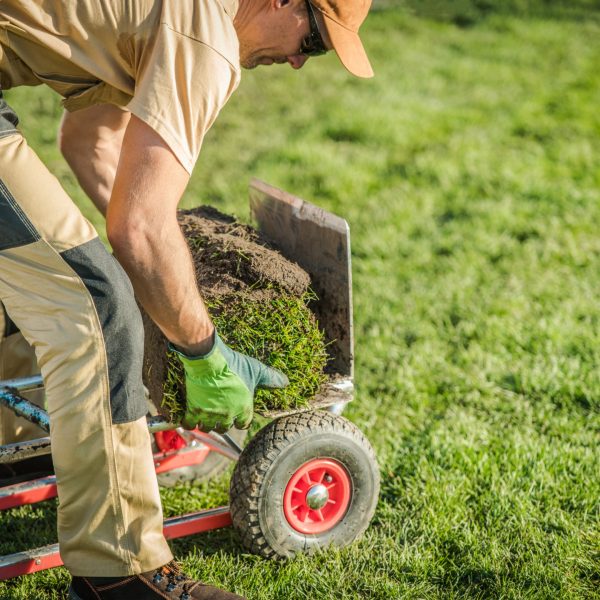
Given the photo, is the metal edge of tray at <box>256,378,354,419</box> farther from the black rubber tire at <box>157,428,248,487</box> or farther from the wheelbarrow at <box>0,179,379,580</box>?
the black rubber tire at <box>157,428,248,487</box>

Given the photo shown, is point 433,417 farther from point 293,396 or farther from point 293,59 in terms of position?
point 293,59

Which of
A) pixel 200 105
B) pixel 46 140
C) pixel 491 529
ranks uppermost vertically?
pixel 200 105

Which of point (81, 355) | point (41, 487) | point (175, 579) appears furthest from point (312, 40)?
point (41, 487)

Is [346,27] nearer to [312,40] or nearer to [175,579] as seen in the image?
[312,40]

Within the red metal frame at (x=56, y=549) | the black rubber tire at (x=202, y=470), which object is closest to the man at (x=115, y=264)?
the red metal frame at (x=56, y=549)

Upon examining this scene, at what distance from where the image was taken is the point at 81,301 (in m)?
2.53

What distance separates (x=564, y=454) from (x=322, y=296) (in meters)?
1.37

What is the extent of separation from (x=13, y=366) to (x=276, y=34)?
166cm

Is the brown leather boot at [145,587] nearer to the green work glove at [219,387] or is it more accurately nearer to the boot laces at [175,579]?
the boot laces at [175,579]

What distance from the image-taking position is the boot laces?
2697 mm

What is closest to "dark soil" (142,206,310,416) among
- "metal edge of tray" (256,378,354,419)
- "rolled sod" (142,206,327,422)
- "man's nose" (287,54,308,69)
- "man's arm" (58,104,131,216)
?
"rolled sod" (142,206,327,422)

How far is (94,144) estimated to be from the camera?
346 cm

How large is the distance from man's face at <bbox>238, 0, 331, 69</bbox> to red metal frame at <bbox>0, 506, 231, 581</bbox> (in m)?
1.65

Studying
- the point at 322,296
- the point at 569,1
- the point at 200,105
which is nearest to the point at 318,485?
the point at 322,296
